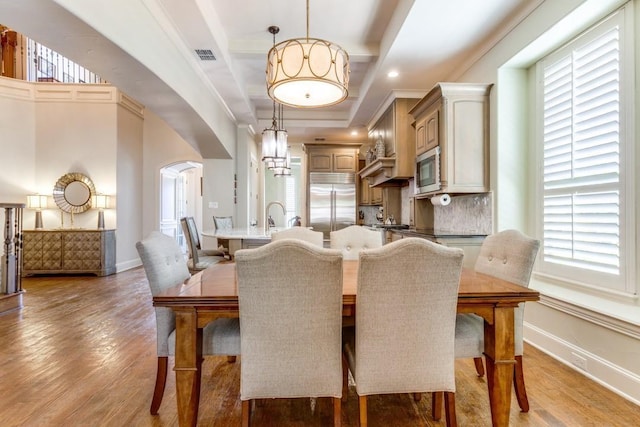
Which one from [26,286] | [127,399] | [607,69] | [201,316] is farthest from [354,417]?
[26,286]

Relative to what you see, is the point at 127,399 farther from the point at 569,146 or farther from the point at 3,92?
the point at 3,92

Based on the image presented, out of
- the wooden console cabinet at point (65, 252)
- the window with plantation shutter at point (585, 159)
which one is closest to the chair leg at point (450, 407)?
the window with plantation shutter at point (585, 159)

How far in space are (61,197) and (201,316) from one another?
5.84 metres

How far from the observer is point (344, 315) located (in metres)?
1.58

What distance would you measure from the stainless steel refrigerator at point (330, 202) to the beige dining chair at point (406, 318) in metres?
5.77

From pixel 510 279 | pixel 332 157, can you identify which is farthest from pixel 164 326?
pixel 332 157

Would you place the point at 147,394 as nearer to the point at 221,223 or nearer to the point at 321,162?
the point at 221,223

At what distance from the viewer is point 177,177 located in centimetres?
812

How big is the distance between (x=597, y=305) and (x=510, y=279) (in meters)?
0.83

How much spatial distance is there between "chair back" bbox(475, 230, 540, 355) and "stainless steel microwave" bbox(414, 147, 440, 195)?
1.36 metres

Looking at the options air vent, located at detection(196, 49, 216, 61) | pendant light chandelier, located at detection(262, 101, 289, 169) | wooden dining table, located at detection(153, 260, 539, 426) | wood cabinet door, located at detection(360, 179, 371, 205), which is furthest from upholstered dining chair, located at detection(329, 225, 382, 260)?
wood cabinet door, located at detection(360, 179, 371, 205)

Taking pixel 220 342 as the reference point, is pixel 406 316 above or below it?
above

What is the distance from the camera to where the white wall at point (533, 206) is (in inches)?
78.2

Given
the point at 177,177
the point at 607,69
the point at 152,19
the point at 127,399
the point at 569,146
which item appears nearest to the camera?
the point at 127,399
